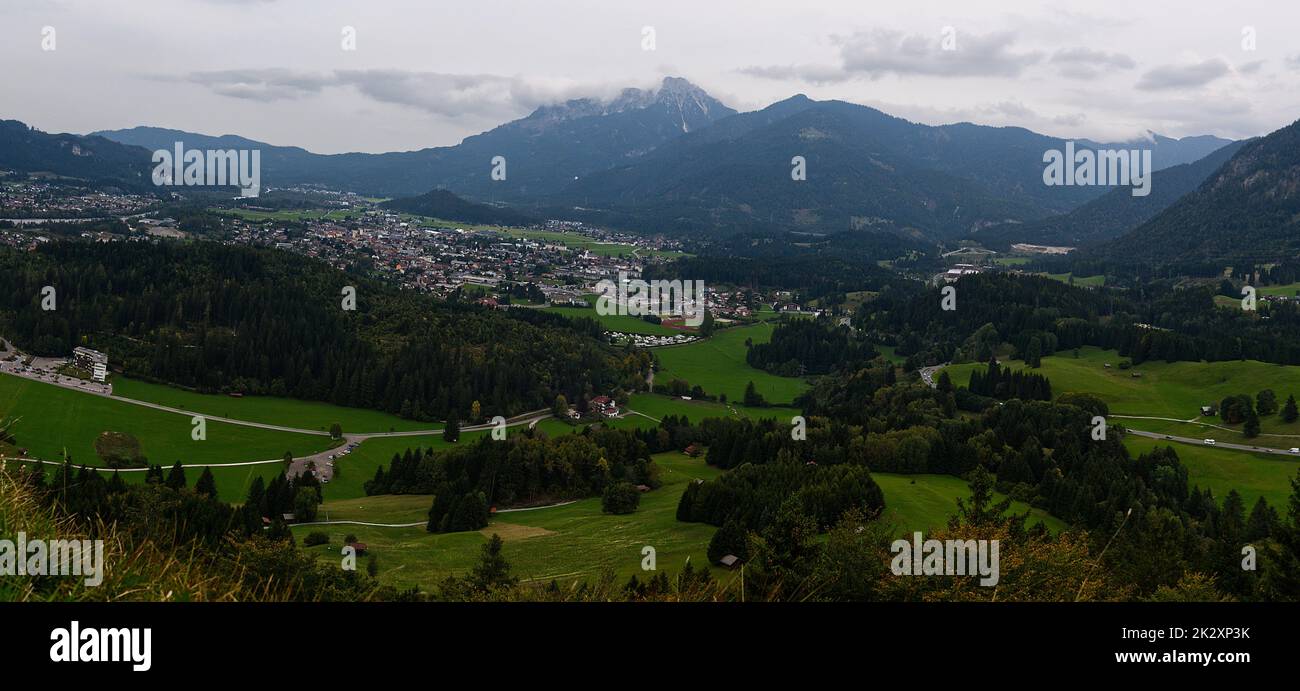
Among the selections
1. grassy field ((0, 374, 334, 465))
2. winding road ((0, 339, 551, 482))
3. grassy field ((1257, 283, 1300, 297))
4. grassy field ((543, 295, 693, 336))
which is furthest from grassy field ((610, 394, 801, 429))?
grassy field ((1257, 283, 1300, 297))

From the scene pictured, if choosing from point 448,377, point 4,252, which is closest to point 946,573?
point 448,377

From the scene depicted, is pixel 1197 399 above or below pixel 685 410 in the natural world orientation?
above

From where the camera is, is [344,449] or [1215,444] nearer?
[1215,444]

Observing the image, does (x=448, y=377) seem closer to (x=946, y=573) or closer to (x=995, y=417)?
(x=995, y=417)

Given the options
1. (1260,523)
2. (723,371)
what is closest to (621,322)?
(723,371)

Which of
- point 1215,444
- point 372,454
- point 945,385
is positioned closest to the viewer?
point 1215,444

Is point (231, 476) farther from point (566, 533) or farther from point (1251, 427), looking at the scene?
point (1251, 427)
